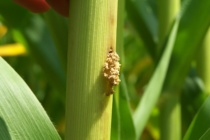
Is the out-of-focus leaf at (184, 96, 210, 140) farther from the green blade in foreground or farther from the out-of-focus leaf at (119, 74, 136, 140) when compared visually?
the green blade in foreground

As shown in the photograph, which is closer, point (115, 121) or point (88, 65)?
point (88, 65)

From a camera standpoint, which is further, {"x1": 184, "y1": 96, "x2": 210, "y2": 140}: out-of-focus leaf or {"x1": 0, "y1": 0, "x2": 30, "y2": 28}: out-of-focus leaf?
{"x1": 0, "y1": 0, "x2": 30, "y2": 28}: out-of-focus leaf

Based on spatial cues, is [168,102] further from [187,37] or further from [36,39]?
[36,39]

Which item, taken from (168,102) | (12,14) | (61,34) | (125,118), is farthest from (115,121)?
(12,14)

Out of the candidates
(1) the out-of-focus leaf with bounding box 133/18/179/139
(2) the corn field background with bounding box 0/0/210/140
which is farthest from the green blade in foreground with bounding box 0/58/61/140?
(1) the out-of-focus leaf with bounding box 133/18/179/139

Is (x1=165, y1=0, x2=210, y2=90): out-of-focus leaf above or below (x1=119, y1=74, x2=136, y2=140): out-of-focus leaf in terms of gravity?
above

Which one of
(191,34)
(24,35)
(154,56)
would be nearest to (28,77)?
(24,35)
